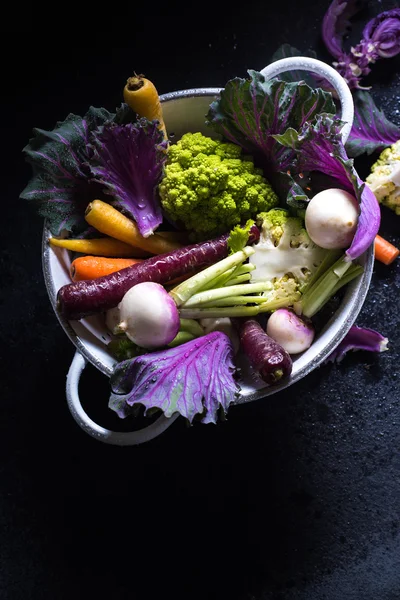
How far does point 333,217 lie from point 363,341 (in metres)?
Result: 0.45

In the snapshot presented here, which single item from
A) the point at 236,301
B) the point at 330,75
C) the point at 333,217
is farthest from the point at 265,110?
the point at 236,301

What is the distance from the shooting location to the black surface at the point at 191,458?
1569 mm

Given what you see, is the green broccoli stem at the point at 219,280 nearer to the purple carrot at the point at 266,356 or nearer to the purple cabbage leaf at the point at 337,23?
the purple carrot at the point at 266,356

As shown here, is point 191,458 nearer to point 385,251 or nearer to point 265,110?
point 385,251

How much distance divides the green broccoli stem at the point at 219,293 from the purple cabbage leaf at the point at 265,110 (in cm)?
23

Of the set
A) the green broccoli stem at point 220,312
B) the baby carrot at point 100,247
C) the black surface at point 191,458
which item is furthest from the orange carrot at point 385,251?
the baby carrot at point 100,247

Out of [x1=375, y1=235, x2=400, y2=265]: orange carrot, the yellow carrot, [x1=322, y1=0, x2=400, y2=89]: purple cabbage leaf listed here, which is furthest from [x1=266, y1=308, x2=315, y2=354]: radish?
[x1=322, y1=0, x2=400, y2=89]: purple cabbage leaf

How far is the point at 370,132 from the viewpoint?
1.58 meters

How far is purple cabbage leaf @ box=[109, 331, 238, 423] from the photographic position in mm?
1176

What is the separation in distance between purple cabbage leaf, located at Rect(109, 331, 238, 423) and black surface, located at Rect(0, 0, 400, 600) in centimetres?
39

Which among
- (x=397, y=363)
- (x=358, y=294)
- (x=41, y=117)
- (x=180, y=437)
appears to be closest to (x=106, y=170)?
(x=41, y=117)

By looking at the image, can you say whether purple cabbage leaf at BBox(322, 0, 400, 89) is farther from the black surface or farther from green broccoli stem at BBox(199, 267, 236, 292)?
green broccoli stem at BBox(199, 267, 236, 292)

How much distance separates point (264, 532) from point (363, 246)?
2.42 ft

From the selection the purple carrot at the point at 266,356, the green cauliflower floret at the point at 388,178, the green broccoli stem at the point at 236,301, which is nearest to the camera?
the purple carrot at the point at 266,356
